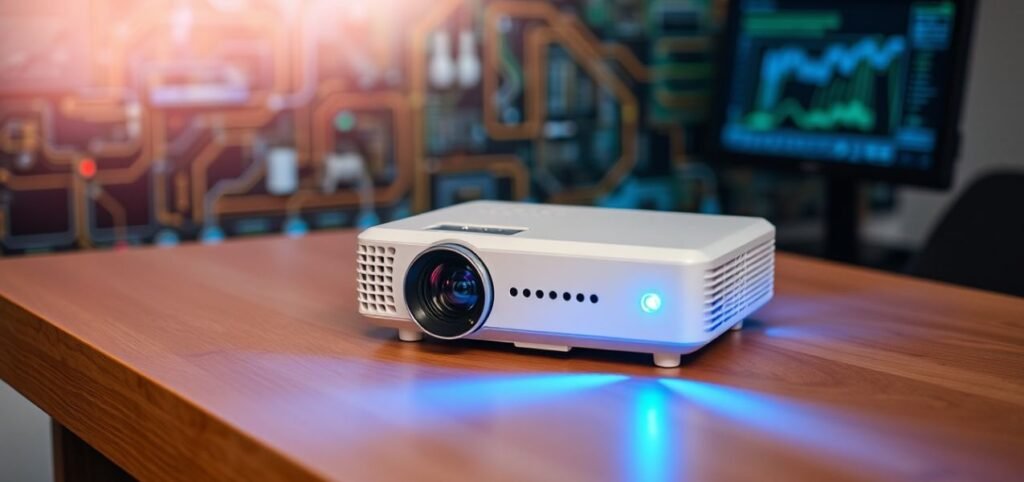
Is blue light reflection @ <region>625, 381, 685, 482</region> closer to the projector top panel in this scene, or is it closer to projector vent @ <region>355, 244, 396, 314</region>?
the projector top panel

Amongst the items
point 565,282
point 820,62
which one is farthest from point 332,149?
point 565,282

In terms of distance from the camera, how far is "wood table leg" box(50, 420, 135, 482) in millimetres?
1261

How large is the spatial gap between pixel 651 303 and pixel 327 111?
1.63m

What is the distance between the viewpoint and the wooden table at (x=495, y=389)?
740 mm

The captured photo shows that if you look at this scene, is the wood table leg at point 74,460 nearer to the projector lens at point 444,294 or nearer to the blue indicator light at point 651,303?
the projector lens at point 444,294

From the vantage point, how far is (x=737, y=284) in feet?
3.33

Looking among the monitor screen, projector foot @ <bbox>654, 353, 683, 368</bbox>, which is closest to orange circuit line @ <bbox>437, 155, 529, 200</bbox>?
the monitor screen

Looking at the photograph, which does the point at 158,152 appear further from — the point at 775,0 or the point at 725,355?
the point at 725,355

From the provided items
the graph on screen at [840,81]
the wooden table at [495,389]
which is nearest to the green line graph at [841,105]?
the graph on screen at [840,81]

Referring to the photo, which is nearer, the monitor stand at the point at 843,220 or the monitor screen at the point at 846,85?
the monitor screen at the point at 846,85

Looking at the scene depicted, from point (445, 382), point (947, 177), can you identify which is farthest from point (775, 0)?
point (445, 382)

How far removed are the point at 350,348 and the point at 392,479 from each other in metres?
0.33

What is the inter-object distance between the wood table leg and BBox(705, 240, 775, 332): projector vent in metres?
0.71

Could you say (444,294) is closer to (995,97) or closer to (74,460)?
(74,460)
